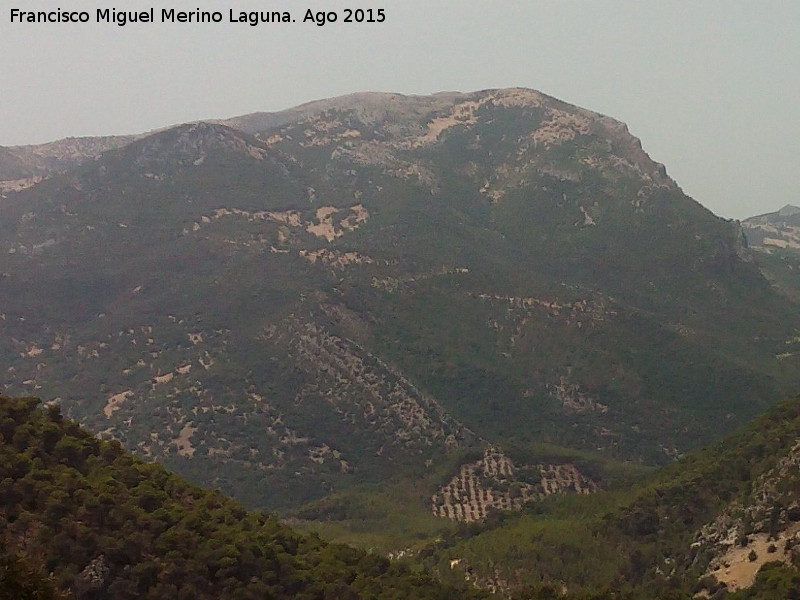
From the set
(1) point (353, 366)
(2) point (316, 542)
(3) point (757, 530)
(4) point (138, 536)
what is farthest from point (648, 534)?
(1) point (353, 366)

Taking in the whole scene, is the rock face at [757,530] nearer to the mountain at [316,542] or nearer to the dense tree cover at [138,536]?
the mountain at [316,542]

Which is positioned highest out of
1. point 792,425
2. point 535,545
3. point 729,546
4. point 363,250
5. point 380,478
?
point 363,250

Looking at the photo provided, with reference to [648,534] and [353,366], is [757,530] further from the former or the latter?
[353,366]

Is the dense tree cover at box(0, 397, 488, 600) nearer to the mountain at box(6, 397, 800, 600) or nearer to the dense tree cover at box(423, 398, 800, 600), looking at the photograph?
the mountain at box(6, 397, 800, 600)

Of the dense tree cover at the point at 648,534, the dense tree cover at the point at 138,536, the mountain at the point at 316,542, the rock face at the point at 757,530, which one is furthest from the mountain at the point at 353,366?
the dense tree cover at the point at 138,536

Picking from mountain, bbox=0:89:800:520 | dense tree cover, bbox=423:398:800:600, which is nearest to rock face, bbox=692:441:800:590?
dense tree cover, bbox=423:398:800:600

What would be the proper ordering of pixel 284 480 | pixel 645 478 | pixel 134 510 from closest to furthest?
1. pixel 134 510
2. pixel 645 478
3. pixel 284 480

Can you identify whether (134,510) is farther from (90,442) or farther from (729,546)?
(729,546)

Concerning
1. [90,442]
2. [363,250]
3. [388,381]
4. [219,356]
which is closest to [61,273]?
[219,356]
